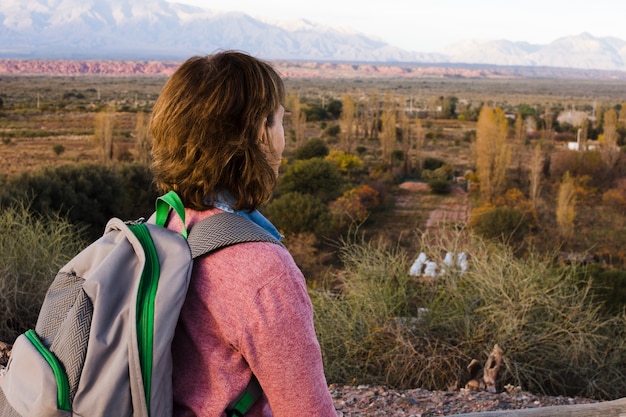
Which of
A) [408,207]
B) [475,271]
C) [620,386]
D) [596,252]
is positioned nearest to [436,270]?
[475,271]

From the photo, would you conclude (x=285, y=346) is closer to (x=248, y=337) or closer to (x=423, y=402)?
(x=248, y=337)

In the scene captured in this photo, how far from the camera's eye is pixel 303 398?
1166 millimetres

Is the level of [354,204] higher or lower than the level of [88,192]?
lower

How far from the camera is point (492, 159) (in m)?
23.4

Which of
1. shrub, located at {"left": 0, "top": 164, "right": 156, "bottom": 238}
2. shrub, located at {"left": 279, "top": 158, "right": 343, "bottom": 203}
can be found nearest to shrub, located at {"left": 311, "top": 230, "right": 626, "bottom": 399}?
shrub, located at {"left": 0, "top": 164, "right": 156, "bottom": 238}

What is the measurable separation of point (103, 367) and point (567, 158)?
27.8m

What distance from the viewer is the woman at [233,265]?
1.13m

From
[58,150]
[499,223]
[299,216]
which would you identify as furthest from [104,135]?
[499,223]

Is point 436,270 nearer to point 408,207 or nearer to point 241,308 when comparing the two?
point 241,308

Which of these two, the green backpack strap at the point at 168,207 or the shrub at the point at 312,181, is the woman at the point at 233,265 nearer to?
the green backpack strap at the point at 168,207

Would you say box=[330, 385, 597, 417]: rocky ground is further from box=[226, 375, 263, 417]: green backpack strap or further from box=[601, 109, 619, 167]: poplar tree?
box=[601, 109, 619, 167]: poplar tree

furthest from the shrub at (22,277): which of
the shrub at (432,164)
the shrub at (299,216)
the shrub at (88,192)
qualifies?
the shrub at (432,164)

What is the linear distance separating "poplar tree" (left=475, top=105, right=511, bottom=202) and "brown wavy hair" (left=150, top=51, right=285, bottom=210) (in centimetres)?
2219

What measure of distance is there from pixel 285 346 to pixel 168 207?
380 millimetres
